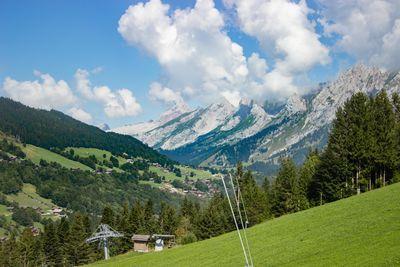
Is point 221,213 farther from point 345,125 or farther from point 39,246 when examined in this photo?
point 39,246

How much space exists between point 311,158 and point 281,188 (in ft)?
52.8

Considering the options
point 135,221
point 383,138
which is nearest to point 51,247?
point 135,221

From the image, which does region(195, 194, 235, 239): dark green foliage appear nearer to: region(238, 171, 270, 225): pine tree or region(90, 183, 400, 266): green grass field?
region(238, 171, 270, 225): pine tree

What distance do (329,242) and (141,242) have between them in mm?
83197

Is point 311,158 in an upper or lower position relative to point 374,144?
upper

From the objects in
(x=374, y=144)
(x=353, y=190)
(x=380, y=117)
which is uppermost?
(x=380, y=117)

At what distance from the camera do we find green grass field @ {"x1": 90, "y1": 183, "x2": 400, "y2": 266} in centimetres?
2895

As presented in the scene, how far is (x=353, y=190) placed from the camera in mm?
83062

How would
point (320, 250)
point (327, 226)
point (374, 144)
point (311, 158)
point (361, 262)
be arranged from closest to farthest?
point (361, 262) → point (320, 250) → point (327, 226) → point (374, 144) → point (311, 158)

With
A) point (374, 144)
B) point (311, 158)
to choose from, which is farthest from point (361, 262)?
point (311, 158)

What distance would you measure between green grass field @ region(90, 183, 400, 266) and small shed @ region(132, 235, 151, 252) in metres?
49.6

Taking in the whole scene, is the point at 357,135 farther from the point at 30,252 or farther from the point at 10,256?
the point at 10,256

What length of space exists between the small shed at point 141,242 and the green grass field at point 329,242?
49.6 metres

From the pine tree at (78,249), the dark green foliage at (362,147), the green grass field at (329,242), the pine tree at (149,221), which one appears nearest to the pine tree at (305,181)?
the dark green foliage at (362,147)
